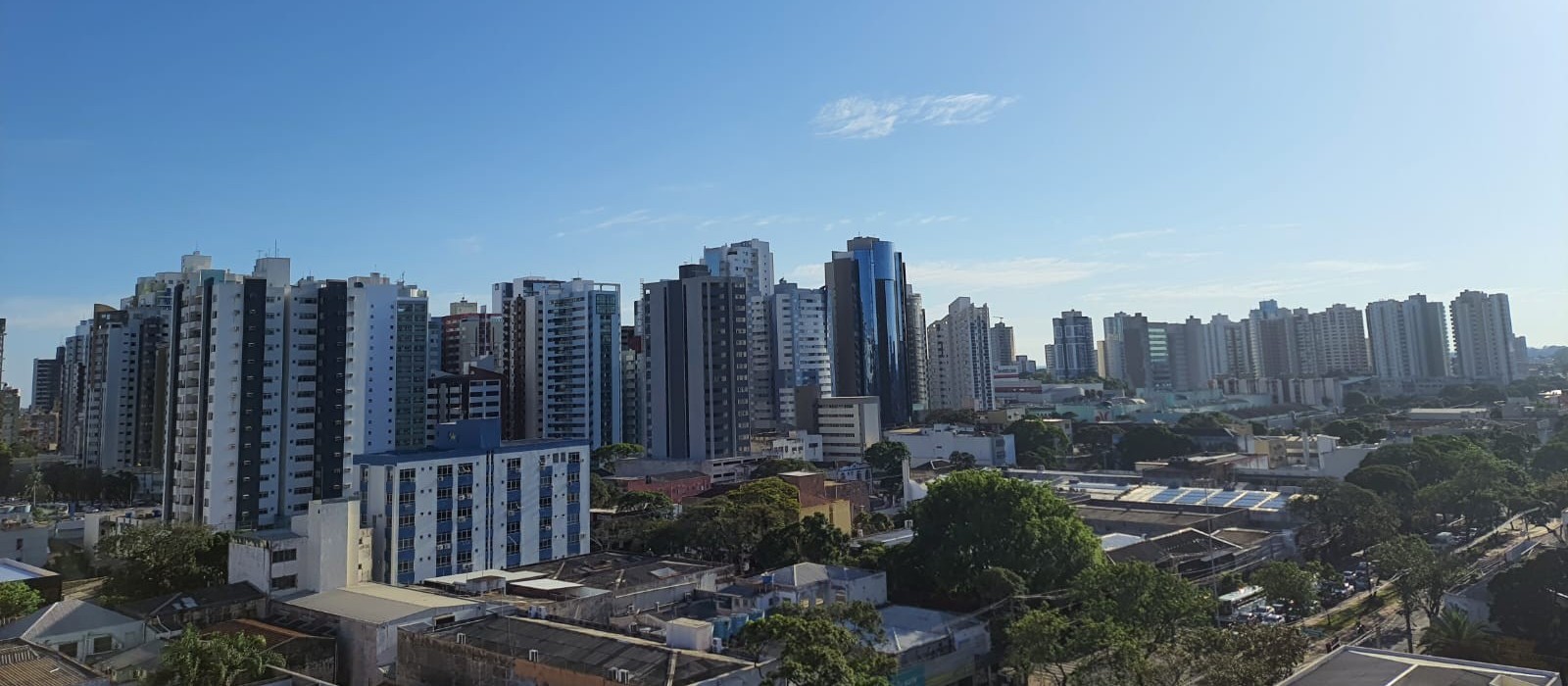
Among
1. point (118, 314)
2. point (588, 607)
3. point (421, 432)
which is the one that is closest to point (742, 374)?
point (421, 432)

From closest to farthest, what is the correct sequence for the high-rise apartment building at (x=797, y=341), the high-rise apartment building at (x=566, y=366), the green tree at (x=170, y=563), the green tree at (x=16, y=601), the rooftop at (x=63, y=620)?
the rooftop at (x=63, y=620) → the green tree at (x=16, y=601) → the green tree at (x=170, y=563) → the high-rise apartment building at (x=566, y=366) → the high-rise apartment building at (x=797, y=341)

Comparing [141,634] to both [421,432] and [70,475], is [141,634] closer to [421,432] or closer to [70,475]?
[421,432]

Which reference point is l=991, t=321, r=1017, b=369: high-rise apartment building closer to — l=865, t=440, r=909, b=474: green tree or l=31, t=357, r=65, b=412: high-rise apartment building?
l=865, t=440, r=909, b=474: green tree

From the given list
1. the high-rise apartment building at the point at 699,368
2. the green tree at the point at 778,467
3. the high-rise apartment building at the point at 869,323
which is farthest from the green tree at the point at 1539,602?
the high-rise apartment building at the point at 869,323

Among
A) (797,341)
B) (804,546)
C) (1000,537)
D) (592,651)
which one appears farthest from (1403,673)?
(797,341)

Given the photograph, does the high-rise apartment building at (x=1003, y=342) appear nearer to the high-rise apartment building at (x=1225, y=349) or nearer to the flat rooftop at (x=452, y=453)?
the high-rise apartment building at (x=1225, y=349)
